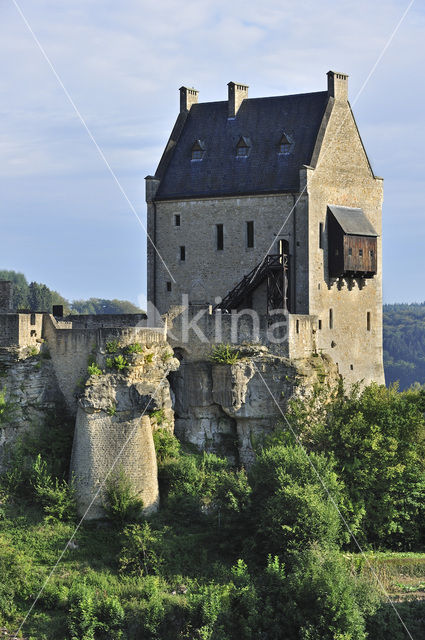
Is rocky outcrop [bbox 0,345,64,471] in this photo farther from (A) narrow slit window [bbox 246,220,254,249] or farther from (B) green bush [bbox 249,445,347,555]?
(A) narrow slit window [bbox 246,220,254,249]

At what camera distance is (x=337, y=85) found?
53844 mm

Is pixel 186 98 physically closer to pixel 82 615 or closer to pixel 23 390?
pixel 23 390

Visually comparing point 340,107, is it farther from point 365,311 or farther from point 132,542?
point 132,542

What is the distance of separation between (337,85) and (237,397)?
17991mm

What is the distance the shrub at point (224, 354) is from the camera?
45281 millimetres

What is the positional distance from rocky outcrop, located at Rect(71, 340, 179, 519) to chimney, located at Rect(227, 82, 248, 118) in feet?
57.0

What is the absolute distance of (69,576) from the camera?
38.5 m

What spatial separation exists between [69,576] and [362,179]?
85.8 feet

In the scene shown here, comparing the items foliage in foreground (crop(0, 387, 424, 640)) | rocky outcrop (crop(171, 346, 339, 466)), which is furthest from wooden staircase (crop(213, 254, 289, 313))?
foliage in foreground (crop(0, 387, 424, 640))

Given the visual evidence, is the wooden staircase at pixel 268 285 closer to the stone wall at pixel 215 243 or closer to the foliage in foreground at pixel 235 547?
the stone wall at pixel 215 243

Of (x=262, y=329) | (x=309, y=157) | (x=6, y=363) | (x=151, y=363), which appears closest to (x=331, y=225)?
(x=309, y=157)

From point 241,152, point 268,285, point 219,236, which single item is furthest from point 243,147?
point 268,285

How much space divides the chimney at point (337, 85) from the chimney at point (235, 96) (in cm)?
471

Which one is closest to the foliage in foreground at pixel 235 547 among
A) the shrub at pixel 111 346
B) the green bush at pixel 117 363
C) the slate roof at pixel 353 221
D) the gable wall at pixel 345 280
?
the green bush at pixel 117 363
